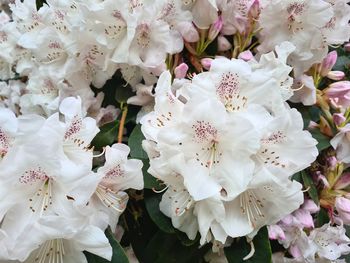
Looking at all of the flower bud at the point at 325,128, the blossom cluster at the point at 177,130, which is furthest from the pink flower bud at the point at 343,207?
the flower bud at the point at 325,128

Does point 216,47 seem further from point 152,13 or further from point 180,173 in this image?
point 180,173

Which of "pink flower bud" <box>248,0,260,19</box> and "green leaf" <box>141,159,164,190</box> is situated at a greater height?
"pink flower bud" <box>248,0,260,19</box>

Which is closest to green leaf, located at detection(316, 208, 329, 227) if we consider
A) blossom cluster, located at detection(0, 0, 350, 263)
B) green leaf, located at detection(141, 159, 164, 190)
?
blossom cluster, located at detection(0, 0, 350, 263)

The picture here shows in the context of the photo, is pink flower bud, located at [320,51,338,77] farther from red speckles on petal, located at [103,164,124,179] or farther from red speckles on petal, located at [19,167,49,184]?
red speckles on petal, located at [19,167,49,184]

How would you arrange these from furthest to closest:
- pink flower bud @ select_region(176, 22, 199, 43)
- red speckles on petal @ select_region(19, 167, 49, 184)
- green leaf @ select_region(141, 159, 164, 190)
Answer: pink flower bud @ select_region(176, 22, 199, 43) → green leaf @ select_region(141, 159, 164, 190) → red speckles on petal @ select_region(19, 167, 49, 184)

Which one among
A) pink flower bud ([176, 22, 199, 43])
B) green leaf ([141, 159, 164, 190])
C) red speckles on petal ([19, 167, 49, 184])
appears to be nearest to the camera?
red speckles on petal ([19, 167, 49, 184])

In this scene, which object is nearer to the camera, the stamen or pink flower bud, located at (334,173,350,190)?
the stamen

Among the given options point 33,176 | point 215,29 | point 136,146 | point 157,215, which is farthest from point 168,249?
point 215,29

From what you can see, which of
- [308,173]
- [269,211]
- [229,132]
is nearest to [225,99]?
[229,132]

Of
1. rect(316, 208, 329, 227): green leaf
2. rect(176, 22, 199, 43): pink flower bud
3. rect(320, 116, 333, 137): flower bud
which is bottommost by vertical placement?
rect(316, 208, 329, 227): green leaf
